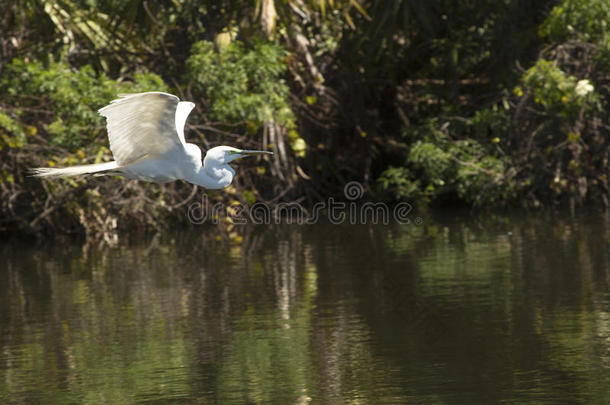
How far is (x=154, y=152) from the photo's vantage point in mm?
8047

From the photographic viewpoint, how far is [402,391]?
798cm

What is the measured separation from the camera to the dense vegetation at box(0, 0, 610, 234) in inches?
618

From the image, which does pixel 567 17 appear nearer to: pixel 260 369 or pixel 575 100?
pixel 575 100

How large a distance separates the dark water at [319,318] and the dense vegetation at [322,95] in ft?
3.27

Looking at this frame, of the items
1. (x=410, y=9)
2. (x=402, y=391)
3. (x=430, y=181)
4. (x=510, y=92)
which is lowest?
(x=402, y=391)

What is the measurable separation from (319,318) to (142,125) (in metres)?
3.67

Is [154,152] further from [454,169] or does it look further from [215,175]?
[454,169]

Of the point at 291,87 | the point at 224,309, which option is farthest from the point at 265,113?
the point at 224,309

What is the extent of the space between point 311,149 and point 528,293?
328 inches

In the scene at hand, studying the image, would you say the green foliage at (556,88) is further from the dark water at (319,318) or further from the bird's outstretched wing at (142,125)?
the bird's outstretched wing at (142,125)

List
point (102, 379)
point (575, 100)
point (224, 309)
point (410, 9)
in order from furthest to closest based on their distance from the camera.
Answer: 1. point (410, 9)
2. point (575, 100)
3. point (224, 309)
4. point (102, 379)

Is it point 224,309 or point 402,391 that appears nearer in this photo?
point 402,391

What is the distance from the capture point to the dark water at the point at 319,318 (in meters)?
8.27

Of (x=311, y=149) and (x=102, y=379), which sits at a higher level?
(x=311, y=149)
